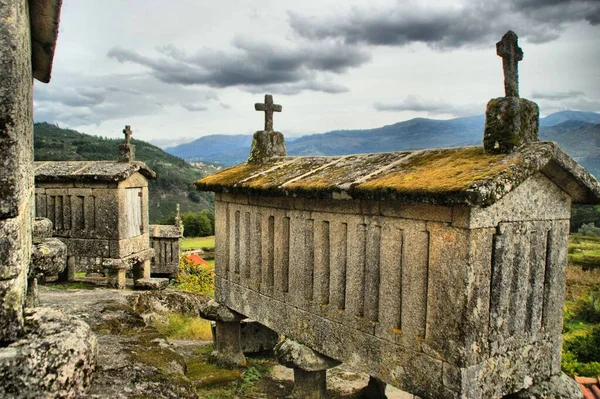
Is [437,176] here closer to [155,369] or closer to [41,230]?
[155,369]

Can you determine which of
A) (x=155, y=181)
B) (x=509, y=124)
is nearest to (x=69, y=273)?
(x=509, y=124)

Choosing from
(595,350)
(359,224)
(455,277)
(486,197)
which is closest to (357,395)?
(359,224)

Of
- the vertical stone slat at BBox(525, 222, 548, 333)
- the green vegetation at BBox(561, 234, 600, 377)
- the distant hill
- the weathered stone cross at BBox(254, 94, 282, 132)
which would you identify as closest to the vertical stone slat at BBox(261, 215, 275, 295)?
the weathered stone cross at BBox(254, 94, 282, 132)

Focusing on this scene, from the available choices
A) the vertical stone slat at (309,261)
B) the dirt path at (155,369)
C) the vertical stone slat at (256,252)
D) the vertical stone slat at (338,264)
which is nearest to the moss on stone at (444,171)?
the vertical stone slat at (338,264)

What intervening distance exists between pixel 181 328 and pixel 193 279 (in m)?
6.05

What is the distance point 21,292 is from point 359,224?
140 inches

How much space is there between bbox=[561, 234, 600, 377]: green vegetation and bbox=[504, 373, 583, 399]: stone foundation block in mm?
6564

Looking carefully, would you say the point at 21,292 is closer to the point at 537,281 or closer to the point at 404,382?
the point at 404,382

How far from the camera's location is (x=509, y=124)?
14.9 ft

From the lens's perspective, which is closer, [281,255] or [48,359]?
[48,359]

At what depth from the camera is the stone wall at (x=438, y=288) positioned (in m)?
4.31

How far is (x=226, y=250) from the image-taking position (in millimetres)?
7934

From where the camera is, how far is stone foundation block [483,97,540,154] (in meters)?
4.57

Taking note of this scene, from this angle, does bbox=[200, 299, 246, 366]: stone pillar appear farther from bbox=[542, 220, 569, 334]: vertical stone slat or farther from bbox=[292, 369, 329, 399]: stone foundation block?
bbox=[542, 220, 569, 334]: vertical stone slat
